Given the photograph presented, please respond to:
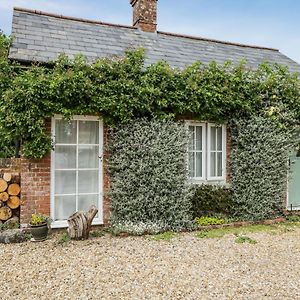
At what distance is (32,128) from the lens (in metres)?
6.12

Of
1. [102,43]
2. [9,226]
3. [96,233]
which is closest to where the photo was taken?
[9,226]

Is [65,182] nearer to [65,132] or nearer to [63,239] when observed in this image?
[65,132]

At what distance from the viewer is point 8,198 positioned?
21.6ft

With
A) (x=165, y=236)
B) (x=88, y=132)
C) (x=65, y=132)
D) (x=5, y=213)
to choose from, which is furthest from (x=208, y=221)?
(x=5, y=213)

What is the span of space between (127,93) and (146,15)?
198 inches

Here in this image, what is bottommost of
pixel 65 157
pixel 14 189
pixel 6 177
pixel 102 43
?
pixel 14 189

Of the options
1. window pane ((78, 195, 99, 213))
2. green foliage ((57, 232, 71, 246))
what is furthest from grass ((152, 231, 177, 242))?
green foliage ((57, 232, 71, 246))

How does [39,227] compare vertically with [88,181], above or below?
below

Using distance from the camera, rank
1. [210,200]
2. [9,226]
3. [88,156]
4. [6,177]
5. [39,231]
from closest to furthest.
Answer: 1. [39,231]
2. [9,226]
3. [6,177]
4. [88,156]
5. [210,200]

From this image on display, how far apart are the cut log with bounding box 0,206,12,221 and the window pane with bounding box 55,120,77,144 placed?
1790 millimetres

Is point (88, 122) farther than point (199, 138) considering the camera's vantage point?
No

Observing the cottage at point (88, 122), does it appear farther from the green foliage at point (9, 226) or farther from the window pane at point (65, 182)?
the green foliage at point (9, 226)

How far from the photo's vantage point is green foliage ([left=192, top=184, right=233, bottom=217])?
785cm

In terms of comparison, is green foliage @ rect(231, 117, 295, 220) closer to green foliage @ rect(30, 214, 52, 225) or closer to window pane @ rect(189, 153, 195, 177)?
window pane @ rect(189, 153, 195, 177)
